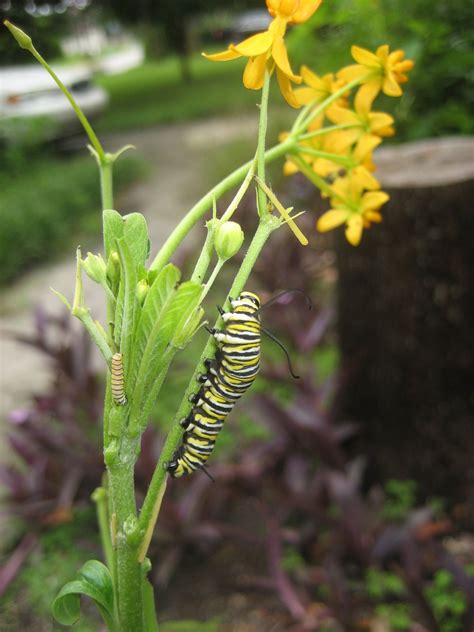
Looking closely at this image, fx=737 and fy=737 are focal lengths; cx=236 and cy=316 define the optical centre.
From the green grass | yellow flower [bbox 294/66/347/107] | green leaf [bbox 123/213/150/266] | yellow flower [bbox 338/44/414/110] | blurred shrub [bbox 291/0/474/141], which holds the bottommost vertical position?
green leaf [bbox 123/213/150/266]

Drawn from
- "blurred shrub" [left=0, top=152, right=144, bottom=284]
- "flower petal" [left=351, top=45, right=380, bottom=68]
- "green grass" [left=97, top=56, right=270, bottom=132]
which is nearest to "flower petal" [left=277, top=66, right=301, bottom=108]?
"flower petal" [left=351, top=45, right=380, bottom=68]

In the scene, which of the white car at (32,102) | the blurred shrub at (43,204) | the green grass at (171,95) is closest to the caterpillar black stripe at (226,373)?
the blurred shrub at (43,204)

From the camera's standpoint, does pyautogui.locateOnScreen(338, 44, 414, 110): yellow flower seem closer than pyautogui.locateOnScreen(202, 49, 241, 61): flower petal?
No

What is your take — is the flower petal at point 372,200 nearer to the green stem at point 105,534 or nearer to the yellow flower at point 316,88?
the yellow flower at point 316,88

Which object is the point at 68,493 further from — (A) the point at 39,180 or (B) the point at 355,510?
(A) the point at 39,180

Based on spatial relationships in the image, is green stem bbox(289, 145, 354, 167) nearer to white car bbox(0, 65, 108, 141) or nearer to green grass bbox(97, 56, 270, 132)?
white car bbox(0, 65, 108, 141)

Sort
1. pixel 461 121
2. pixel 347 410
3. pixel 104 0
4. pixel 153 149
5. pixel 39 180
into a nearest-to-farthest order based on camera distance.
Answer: pixel 347 410 → pixel 461 121 → pixel 39 180 → pixel 153 149 → pixel 104 0

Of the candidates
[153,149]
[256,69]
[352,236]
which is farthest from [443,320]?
[153,149]

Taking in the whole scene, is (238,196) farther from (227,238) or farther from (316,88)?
(316,88)
